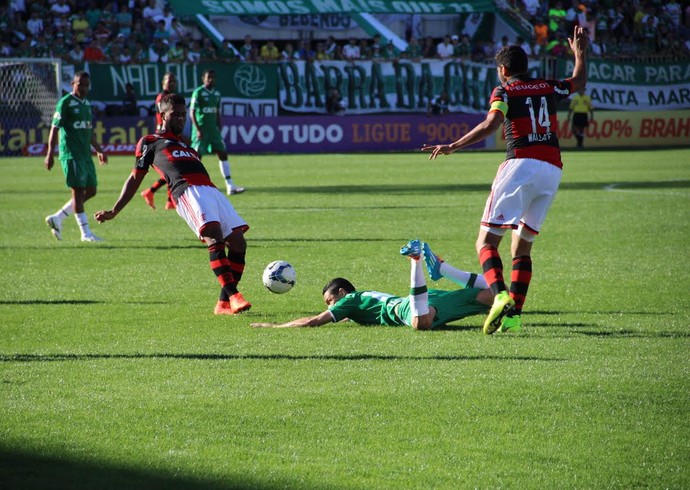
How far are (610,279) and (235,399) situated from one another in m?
5.75

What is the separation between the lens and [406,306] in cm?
818

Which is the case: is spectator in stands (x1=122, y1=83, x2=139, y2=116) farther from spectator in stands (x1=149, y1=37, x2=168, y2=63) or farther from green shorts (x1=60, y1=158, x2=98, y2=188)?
green shorts (x1=60, y1=158, x2=98, y2=188)

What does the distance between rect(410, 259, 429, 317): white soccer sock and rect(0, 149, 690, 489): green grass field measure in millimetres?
201

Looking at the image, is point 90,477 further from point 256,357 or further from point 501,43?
point 501,43

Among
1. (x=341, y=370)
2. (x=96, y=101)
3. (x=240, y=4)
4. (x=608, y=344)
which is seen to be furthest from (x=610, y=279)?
(x=240, y=4)

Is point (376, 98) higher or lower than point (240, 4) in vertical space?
lower

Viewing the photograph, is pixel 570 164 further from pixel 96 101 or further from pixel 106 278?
pixel 106 278

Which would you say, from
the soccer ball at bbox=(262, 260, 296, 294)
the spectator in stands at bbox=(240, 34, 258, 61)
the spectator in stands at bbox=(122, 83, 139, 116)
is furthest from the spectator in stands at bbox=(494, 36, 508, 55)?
the soccer ball at bbox=(262, 260, 296, 294)

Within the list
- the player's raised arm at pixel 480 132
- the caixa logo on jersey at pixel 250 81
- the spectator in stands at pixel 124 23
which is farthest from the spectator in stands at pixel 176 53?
the player's raised arm at pixel 480 132

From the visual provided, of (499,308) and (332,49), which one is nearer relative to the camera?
(499,308)

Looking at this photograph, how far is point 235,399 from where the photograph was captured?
19.9ft

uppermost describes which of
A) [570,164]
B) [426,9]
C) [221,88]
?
[426,9]

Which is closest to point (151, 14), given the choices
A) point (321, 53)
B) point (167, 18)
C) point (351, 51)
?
point (167, 18)

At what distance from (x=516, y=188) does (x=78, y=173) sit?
324 inches
